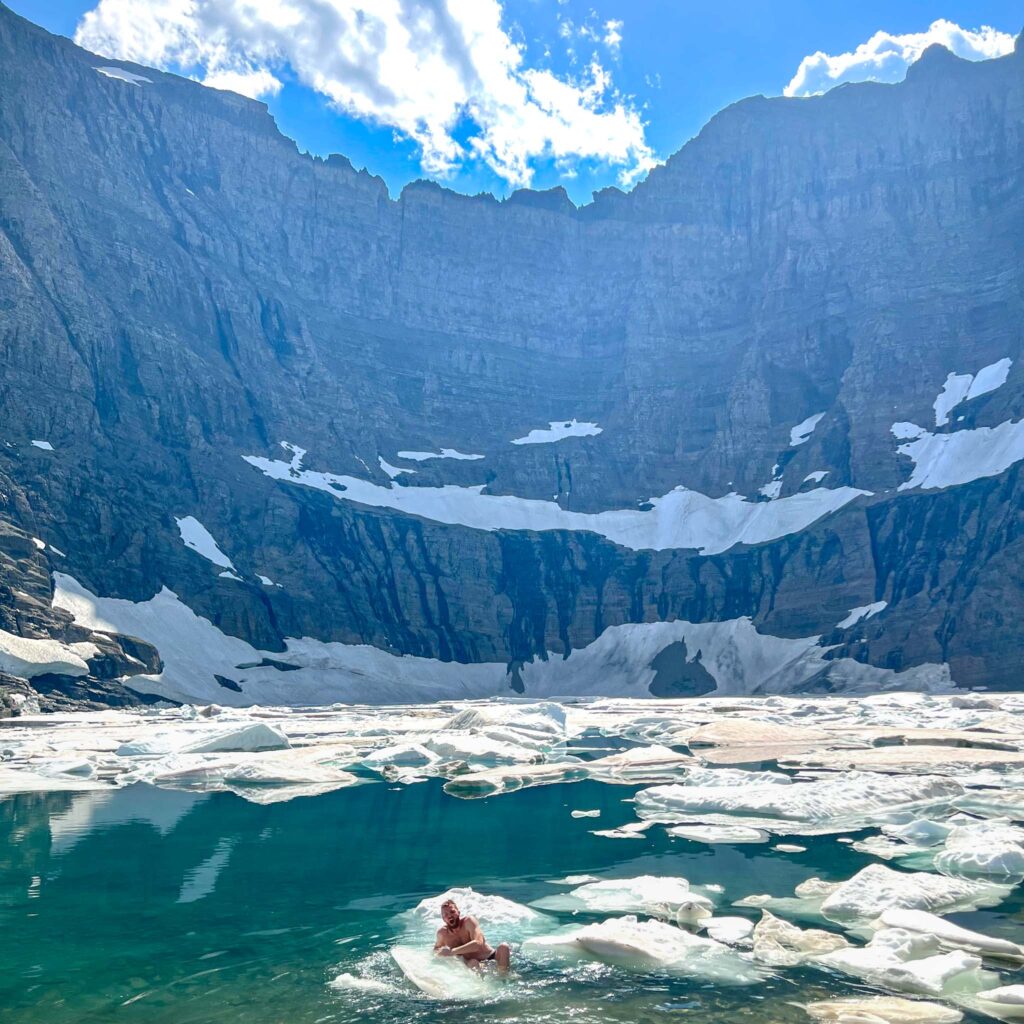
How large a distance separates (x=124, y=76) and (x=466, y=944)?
16726 cm

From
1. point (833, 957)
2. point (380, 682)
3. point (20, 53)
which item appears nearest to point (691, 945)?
point (833, 957)

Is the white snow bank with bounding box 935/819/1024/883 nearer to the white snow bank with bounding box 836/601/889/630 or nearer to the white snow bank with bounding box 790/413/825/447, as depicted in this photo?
the white snow bank with bounding box 836/601/889/630

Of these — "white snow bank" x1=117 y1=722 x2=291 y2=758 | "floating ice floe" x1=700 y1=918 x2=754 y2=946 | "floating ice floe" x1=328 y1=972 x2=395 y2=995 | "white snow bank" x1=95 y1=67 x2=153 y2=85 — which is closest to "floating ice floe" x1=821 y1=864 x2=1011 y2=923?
"floating ice floe" x1=700 y1=918 x2=754 y2=946

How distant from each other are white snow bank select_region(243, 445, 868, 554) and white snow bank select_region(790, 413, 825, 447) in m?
11.7

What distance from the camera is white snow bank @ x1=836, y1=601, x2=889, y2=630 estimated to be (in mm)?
109688

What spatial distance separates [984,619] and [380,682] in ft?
229

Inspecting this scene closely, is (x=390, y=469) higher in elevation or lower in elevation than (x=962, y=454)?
higher

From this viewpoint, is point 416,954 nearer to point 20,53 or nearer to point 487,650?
point 487,650

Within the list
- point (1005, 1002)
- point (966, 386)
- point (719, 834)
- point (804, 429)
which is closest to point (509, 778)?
point (719, 834)

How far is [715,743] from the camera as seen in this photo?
1813 inches

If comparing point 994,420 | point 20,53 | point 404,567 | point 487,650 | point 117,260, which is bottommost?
point 487,650

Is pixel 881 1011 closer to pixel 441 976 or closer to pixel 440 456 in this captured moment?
pixel 441 976

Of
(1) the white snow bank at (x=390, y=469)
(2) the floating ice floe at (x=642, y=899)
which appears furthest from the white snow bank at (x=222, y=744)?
(1) the white snow bank at (x=390, y=469)

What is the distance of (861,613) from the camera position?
111m
